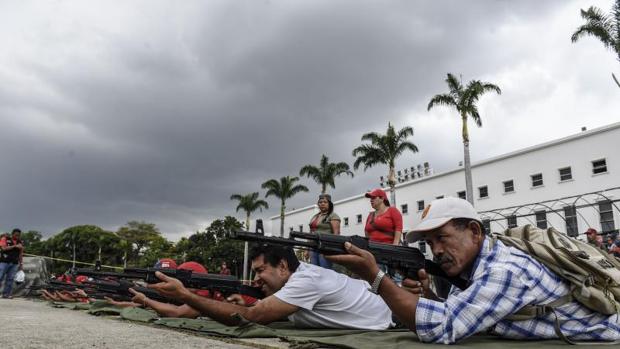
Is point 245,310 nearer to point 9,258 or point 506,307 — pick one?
point 506,307

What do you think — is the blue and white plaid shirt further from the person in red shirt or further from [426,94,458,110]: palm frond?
[426,94,458,110]: palm frond

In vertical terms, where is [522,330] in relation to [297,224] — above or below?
below

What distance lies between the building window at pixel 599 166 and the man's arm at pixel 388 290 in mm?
32835

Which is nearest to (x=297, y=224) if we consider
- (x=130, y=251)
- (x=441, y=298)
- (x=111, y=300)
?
(x=130, y=251)

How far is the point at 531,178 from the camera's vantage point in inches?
1300

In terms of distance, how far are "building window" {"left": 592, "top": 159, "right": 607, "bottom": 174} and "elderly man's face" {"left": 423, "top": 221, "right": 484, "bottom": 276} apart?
32427 mm

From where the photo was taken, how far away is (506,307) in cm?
223

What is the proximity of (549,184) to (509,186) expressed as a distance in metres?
3.28

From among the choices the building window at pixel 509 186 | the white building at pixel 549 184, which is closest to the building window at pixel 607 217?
the white building at pixel 549 184

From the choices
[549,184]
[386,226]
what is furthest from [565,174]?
[386,226]

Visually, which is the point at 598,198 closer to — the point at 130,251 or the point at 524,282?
the point at 524,282

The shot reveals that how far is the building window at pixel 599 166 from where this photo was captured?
28966 millimetres

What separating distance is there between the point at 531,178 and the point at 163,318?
3399 centimetres

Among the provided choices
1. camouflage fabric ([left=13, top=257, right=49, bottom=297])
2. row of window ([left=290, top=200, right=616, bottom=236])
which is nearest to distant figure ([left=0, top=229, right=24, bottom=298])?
camouflage fabric ([left=13, top=257, right=49, bottom=297])
